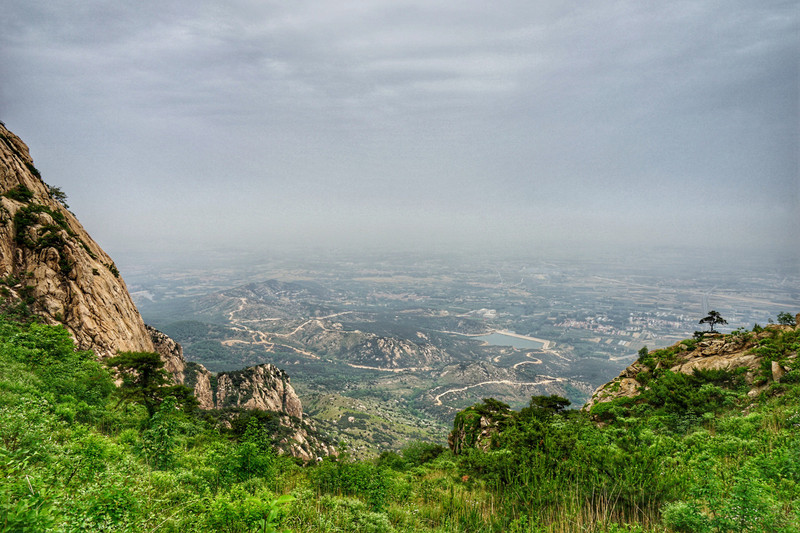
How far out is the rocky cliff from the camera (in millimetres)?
14930

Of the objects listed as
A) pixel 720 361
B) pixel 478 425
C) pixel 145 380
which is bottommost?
pixel 478 425

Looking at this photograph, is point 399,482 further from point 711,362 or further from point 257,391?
point 257,391

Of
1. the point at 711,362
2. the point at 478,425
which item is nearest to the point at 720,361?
the point at 711,362

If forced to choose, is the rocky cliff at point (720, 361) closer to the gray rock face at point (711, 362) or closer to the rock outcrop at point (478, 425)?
the gray rock face at point (711, 362)

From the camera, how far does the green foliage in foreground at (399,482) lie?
421 cm

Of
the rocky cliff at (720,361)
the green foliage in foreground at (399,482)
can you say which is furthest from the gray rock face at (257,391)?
the rocky cliff at (720,361)

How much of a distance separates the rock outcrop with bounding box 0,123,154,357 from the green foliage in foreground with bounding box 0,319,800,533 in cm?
1377

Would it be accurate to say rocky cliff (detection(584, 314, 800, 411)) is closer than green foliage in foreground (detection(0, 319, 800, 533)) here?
No

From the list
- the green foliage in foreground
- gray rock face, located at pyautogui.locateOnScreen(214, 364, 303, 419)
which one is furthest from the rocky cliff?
gray rock face, located at pyautogui.locateOnScreen(214, 364, 303, 419)

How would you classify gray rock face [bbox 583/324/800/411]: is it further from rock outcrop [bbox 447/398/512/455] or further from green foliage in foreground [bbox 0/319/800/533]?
rock outcrop [bbox 447/398/512/455]

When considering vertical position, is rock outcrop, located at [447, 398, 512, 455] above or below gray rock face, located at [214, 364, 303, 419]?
above

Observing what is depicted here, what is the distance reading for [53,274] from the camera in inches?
1015

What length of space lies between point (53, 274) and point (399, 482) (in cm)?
3275

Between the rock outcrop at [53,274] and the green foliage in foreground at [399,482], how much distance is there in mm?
13767
